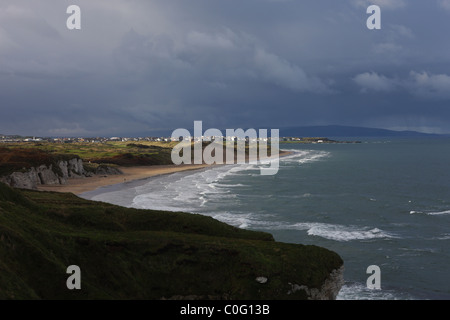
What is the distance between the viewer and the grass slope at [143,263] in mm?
21781

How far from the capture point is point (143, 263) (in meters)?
25.7

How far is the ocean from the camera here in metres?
33.7

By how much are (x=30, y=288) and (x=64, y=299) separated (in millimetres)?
1805

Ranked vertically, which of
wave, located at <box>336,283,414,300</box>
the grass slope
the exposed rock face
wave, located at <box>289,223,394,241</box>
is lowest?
wave, located at <box>336,283,414,300</box>

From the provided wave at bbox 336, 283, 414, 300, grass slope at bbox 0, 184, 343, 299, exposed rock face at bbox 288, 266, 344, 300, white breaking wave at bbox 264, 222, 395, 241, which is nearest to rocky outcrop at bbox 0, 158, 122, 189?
grass slope at bbox 0, 184, 343, 299

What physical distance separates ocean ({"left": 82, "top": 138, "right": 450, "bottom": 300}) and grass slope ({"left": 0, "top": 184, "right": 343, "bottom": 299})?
724cm

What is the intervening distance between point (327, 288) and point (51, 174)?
84.5m

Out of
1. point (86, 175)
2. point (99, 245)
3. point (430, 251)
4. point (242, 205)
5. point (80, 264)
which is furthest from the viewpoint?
point (86, 175)

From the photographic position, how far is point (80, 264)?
24156 mm

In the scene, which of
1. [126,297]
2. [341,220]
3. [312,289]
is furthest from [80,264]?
[341,220]

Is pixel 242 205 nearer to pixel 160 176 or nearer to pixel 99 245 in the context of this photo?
pixel 99 245

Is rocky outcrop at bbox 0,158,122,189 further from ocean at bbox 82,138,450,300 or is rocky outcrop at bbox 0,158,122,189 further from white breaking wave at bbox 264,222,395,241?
white breaking wave at bbox 264,222,395,241
